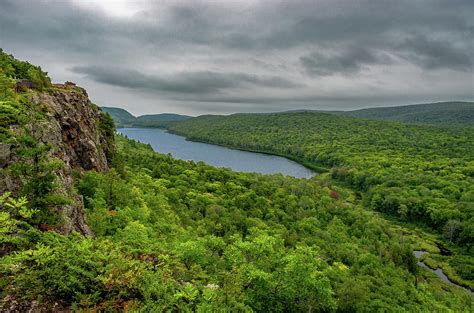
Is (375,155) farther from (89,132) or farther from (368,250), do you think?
(89,132)

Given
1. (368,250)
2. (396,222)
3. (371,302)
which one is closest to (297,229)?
(368,250)

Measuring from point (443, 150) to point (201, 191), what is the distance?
183 metres

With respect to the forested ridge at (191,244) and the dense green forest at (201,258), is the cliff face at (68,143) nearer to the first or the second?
the forested ridge at (191,244)

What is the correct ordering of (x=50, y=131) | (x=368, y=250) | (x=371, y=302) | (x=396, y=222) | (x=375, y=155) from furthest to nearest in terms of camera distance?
(x=375, y=155)
(x=396, y=222)
(x=368, y=250)
(x=371, y=302)
(x=50, y=131)

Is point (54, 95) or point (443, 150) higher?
point (54, 95)

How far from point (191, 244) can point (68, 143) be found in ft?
61.8

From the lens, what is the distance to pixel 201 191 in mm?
71062

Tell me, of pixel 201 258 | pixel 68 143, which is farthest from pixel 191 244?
pixel 68 143

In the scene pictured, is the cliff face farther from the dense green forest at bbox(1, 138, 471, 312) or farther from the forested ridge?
the dense green forest at bbox(1, 138, 471, 312)

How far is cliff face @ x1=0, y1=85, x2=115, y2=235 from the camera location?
1800 cm

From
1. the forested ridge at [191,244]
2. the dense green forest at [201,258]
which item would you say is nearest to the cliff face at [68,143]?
the forested ridge at [191,244]

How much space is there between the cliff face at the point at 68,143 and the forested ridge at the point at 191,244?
16.6 inches

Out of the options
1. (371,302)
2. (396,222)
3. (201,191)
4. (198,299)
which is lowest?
(396,222)

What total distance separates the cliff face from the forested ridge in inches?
16.6
